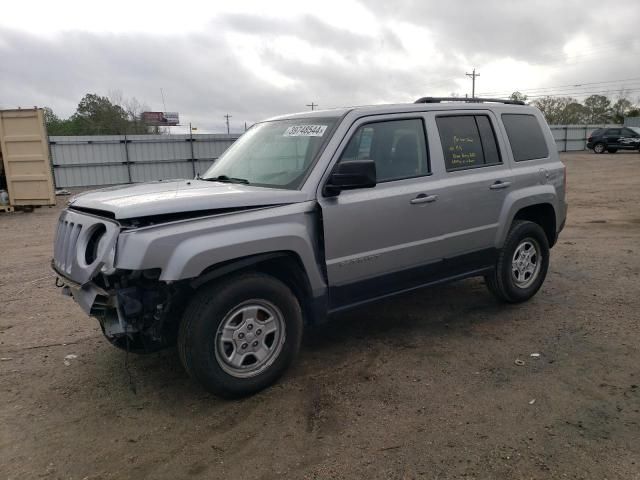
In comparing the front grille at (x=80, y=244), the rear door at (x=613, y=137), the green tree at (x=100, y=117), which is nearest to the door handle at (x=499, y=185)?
the front grille at (x=80, y=244)

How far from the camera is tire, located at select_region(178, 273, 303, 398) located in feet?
10.2

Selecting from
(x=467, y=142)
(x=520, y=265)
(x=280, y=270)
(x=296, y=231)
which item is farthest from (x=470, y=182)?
(x=280, y=270)

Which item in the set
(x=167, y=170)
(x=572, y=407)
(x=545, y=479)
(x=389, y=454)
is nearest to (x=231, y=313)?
(x=389, y=454)

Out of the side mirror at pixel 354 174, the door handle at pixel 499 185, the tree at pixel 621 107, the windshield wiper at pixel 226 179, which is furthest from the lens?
the tree at pixel 621 107

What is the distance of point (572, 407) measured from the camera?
10.5 ft

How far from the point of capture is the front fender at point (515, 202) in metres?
4.73

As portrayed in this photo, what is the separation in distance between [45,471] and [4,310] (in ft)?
10.4

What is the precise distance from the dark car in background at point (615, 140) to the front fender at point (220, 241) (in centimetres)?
3409

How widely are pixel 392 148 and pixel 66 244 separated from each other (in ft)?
8.23

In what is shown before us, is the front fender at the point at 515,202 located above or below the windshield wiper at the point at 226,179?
below

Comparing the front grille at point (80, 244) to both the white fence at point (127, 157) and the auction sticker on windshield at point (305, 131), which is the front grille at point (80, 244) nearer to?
the auction sticker on windshield at point (305, 131)

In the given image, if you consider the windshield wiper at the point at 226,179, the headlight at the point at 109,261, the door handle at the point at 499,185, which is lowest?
the headlight at the point at 109,261

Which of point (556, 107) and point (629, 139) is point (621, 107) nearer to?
point (556, 107)

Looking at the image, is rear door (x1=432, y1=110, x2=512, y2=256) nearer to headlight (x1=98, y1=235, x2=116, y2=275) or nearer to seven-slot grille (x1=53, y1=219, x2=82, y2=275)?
headlight (x1=98, y1=235, x2=116, y2=275)
